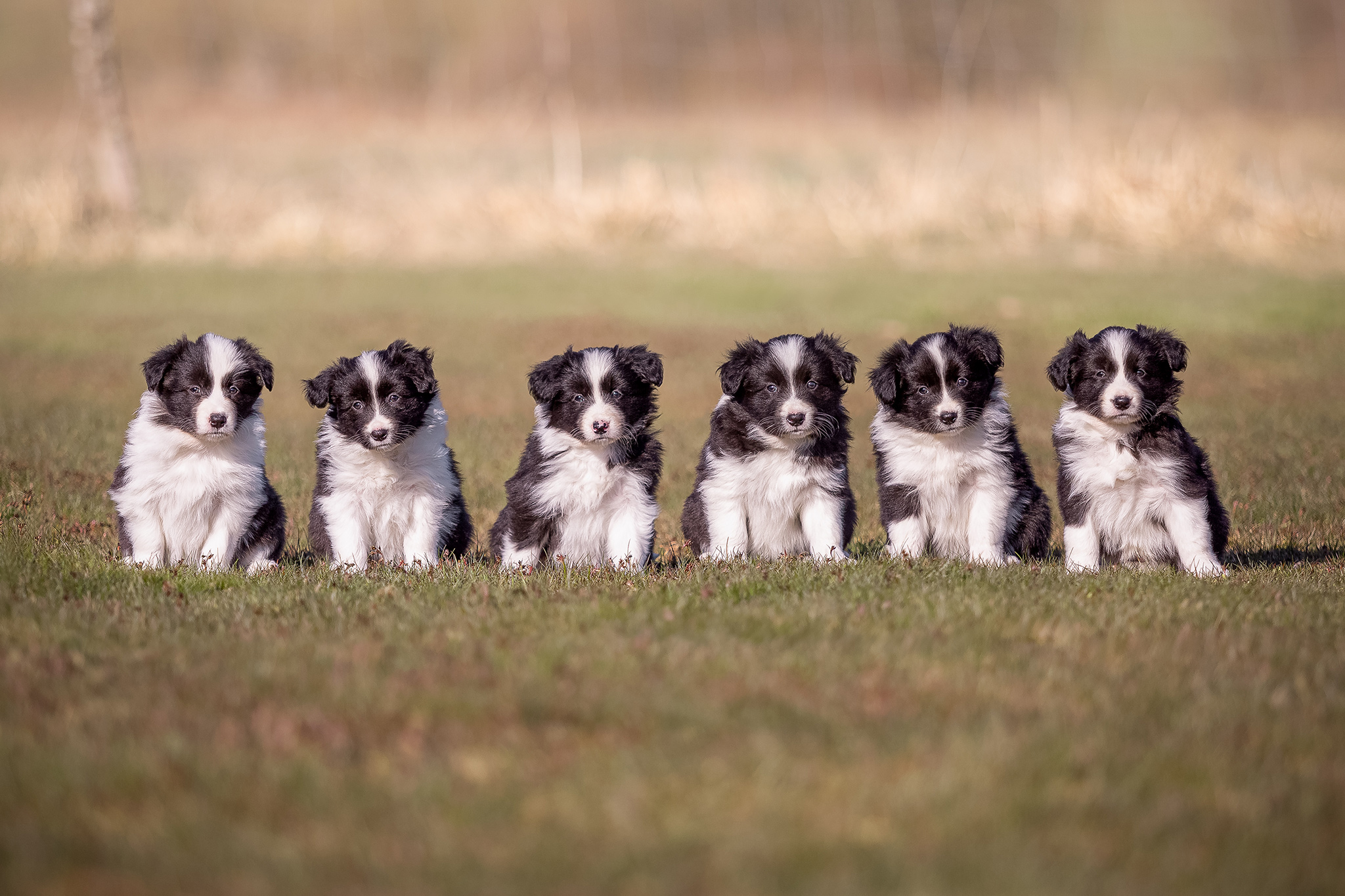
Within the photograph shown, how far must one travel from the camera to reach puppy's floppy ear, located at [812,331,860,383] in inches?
324

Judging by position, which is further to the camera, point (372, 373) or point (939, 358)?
point (939, 358)

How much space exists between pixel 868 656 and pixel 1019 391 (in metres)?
12.0

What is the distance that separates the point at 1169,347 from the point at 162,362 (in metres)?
6.00

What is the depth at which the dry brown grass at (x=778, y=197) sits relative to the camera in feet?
88.6

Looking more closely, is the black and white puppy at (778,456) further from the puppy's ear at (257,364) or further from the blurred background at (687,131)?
the blurred background at (687,131)

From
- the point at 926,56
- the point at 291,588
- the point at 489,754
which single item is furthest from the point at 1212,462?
the point at 926,56

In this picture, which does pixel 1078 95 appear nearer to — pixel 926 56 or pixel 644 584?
pixel 926 56

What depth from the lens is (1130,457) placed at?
7852 millimetres

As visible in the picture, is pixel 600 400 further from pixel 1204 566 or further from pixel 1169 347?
pixel 1204 566

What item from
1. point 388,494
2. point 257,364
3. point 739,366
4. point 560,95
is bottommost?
point 388,494

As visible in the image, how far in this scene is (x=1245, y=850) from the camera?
13.2 feet

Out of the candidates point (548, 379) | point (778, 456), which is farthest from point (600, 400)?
point (778, 456)

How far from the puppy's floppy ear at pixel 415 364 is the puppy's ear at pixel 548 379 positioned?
0.60 m

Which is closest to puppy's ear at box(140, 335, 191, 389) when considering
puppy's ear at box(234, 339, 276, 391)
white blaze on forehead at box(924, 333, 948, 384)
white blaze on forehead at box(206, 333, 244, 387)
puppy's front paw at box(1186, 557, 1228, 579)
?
white blaze on forehead at box(206, 333, 244, 387)
